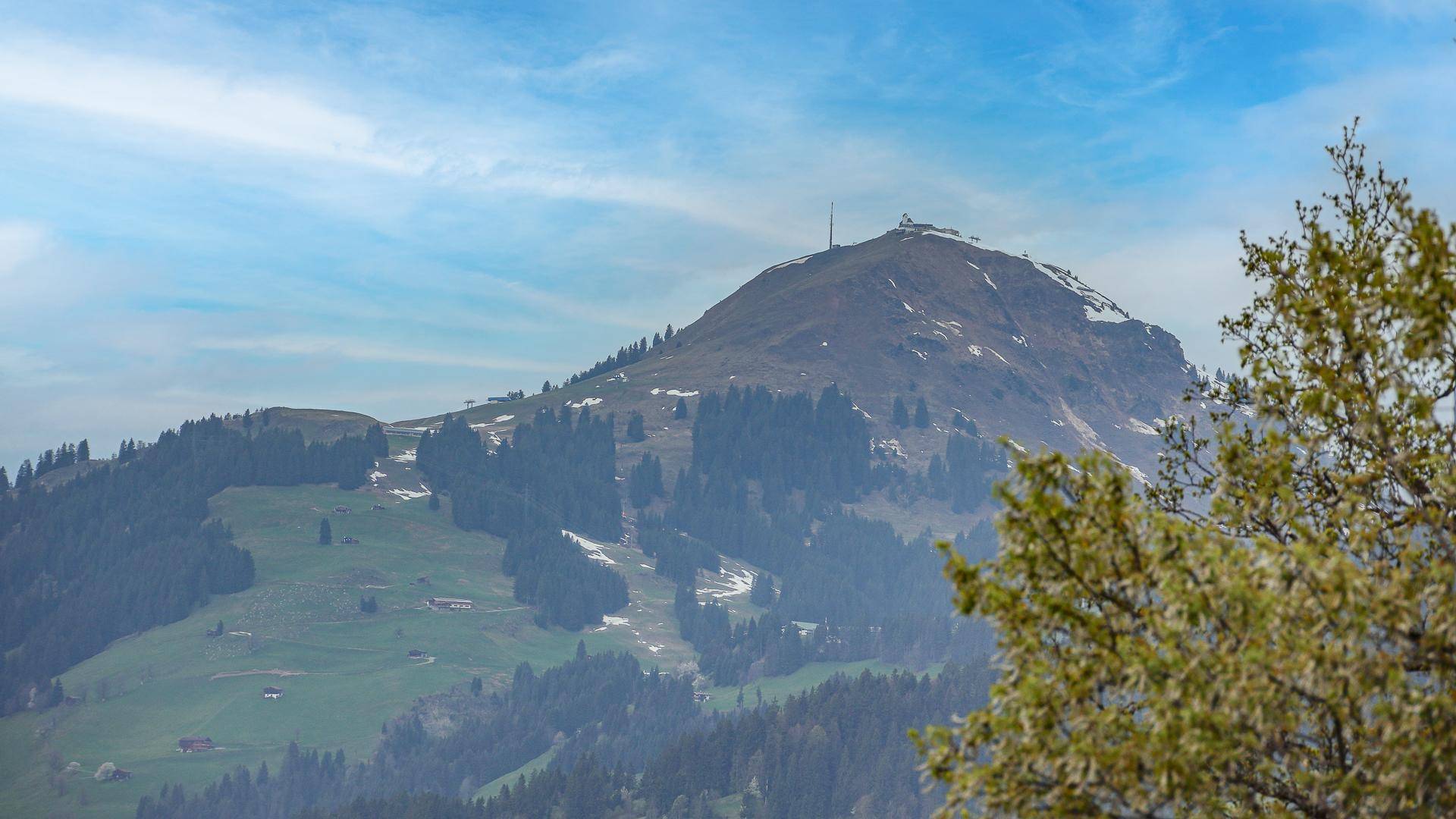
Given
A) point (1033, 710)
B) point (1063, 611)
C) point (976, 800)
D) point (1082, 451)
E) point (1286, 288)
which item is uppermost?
point (1286, 288)

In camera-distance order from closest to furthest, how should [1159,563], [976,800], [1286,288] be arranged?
[1159,563]
[976,800]
[1286,288]

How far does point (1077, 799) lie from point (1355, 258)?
15729mm

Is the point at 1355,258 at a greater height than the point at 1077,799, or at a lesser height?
greater

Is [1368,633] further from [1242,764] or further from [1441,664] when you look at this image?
[1242,764]

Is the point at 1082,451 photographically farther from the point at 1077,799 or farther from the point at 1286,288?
the point at 1286,288

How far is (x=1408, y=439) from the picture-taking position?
3058cm

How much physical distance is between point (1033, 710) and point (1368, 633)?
5.56 meters

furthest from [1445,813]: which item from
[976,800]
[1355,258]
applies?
[1355,258]

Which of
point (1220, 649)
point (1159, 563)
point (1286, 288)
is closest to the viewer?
point (1220, 649)

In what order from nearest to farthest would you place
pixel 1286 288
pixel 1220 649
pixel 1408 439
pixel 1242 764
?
pixel 1220 649, pixel 1242 764, pixel 1408 439, pixel 1286 288

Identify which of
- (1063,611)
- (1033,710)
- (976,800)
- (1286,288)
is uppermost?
(1286,288)

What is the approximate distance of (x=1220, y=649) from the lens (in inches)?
855

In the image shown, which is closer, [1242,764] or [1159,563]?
[1159,563]

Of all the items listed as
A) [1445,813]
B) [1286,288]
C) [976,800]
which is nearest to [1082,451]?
[976,800]
